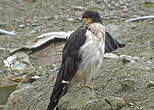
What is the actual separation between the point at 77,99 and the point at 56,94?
333 millimetres

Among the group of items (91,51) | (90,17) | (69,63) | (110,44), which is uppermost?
(90,17)

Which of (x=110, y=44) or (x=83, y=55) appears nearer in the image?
(x=83, y=55)

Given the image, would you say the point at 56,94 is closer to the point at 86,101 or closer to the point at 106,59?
the point at 86,101

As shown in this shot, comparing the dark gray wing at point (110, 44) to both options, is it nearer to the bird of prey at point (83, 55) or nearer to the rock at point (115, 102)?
the bird of prey at point (83, 55)

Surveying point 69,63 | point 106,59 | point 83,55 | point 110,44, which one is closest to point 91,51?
point 83,55

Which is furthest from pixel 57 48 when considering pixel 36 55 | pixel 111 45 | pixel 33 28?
pixel 33 28

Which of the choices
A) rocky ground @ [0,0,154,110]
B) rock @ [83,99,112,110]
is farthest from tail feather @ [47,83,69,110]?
rock @ [83,99,112,110]

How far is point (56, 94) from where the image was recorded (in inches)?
166

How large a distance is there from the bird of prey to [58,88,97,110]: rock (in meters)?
0.16

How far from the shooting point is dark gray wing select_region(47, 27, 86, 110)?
13.6 ft

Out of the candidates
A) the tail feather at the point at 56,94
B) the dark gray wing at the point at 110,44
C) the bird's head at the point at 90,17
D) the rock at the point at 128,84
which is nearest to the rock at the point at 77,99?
the tail feather at the point at 56,94

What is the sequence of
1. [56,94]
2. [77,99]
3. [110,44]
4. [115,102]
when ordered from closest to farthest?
1. [115,102]
2. [77,99]
3. [56,94]
4. [110,44]

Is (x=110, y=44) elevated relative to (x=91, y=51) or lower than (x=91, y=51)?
lower

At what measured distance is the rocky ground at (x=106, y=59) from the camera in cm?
398
